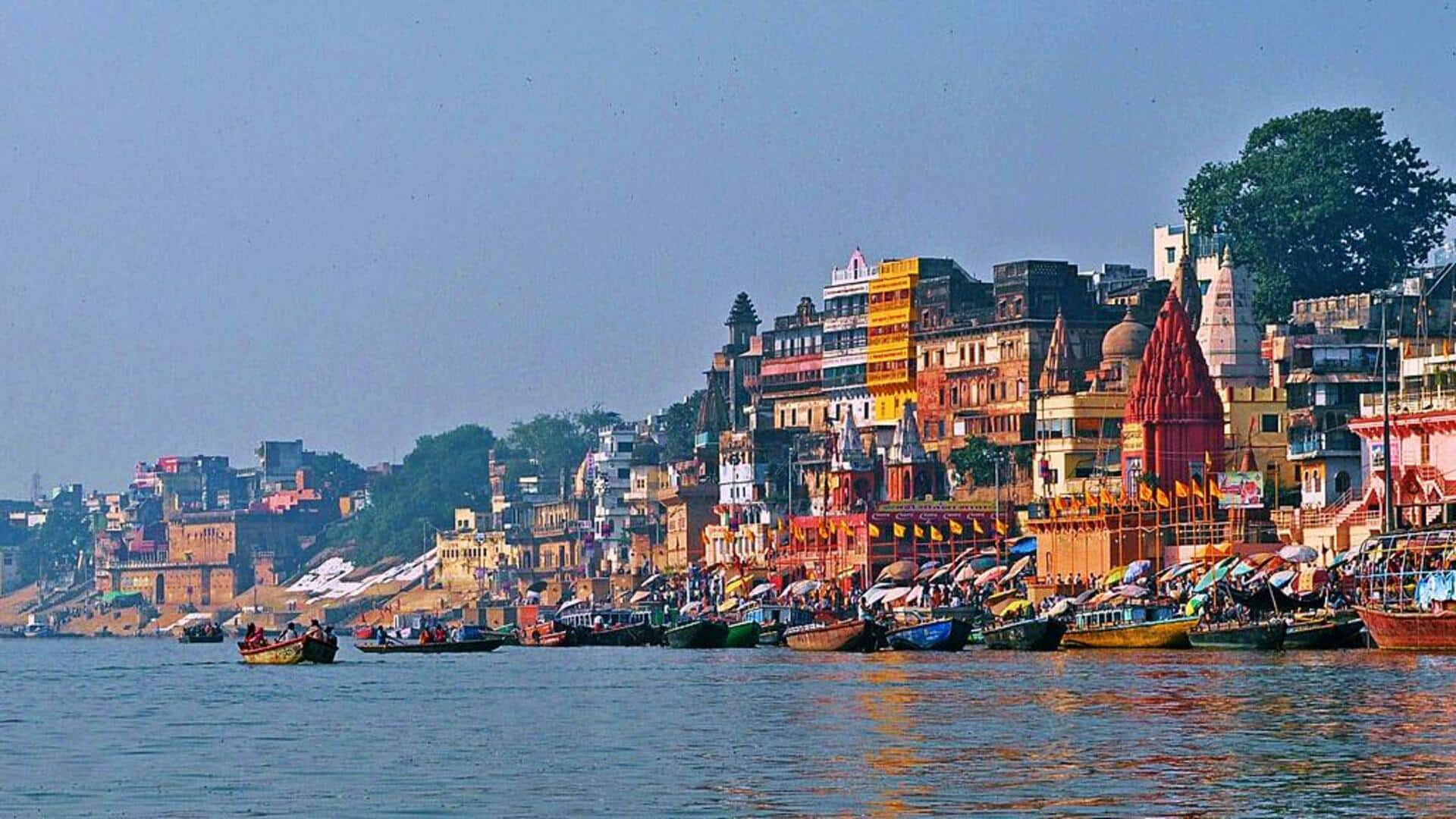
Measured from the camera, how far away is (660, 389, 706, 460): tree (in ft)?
511

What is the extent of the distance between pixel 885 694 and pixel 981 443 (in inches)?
2354

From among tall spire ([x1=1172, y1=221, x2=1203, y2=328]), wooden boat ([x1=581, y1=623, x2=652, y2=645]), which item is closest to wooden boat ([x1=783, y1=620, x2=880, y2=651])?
wooden boat ([x1=581, y1=623, x2=652, y2=645])

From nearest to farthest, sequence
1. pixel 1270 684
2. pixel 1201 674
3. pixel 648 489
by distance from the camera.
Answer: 1. pixel 1270 684
2. pixel 1201 674
3. pixel 648 489

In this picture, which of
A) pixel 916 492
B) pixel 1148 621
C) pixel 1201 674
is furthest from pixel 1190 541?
pixel 1201 674

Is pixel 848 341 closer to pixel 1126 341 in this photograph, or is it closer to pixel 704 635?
pixel 1126 341

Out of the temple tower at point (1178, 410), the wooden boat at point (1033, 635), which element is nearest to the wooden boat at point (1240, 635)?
the wooden boat at point (1033, 635)

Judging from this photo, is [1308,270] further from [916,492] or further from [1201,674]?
[1201,674]

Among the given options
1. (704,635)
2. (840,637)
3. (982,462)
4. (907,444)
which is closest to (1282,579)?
(840,637)

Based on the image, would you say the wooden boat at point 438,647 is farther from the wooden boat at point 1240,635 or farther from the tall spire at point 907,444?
the wooden boat at point 1240,635

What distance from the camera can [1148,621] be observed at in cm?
7606

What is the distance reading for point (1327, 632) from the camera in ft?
229

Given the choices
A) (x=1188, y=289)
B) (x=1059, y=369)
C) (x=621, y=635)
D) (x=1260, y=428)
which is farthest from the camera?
(x=1188, y=289)

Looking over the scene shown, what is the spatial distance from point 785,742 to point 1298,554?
37.7m

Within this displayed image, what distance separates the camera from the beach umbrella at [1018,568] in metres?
98.5
